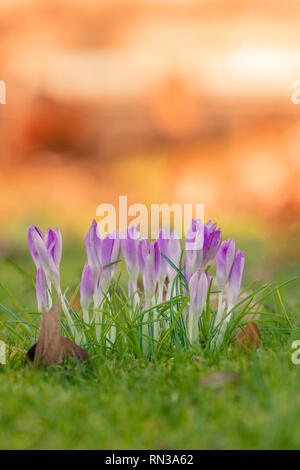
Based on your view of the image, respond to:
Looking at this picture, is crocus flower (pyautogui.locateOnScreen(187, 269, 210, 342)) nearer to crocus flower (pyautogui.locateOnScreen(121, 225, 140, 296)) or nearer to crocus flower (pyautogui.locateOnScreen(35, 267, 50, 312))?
crocus flower (pyautogui.locateOnScreen(121, 225, 140, 296))

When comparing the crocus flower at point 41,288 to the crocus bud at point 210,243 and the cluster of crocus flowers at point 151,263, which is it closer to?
the cluster of crocus flowers at point 151,263

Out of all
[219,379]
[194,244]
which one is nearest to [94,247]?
[194,244]

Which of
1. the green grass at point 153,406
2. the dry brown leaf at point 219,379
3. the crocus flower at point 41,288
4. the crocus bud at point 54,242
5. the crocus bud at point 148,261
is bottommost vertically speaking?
the green grass at point 153,406

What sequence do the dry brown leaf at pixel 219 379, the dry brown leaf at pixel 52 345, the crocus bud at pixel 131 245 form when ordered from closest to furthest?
1. the dry brown leaf at pixel 219 379
2. the dry brown leaf at pixel 52 345
3. the crocus bud at pixel 131 245

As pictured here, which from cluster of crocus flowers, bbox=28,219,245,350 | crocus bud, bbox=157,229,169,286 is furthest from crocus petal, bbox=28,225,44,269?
crocus bud, bbox=157,229,169,286

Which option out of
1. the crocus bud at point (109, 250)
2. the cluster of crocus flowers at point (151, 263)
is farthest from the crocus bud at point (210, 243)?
the crocus bud at point (109, 250)

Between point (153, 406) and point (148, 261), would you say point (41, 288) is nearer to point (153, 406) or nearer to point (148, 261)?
point (148, 261)
